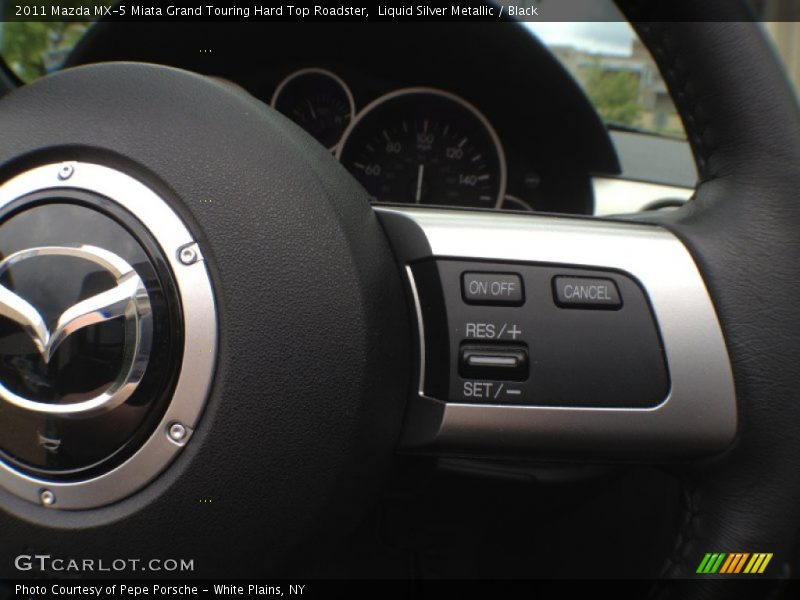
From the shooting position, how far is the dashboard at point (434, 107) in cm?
230

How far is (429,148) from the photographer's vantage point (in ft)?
8.46

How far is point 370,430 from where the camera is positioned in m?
0.69

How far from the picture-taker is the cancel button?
75 cm

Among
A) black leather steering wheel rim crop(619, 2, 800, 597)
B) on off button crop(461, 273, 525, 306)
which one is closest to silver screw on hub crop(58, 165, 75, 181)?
on off button crop(461, 273, 525, 306)

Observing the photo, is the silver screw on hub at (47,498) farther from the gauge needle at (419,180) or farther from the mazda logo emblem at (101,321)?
the gauge needle at (419,180)

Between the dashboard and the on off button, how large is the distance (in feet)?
5.21

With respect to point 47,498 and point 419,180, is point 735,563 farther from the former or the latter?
point 419,180

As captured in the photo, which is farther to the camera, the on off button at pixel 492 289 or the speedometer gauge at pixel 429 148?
the speedometer gauge at pixel 429 148

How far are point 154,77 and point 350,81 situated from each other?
1.83 m

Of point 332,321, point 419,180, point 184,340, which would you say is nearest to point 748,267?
point 332,321

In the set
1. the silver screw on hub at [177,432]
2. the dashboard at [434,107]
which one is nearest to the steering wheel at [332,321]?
the silver screw on hub at [177,432]

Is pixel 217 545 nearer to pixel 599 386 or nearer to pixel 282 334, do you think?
pixel 282 334

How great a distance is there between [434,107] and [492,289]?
1881 mm

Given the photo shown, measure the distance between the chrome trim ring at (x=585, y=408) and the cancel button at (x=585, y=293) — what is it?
2 cm
